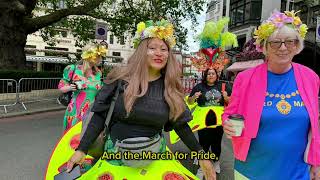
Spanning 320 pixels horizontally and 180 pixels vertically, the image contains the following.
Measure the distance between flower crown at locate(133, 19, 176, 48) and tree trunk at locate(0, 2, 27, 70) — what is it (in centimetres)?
1451

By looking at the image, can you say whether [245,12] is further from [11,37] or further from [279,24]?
[279,24]

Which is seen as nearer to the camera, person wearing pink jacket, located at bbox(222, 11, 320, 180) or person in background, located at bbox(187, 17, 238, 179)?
person wearing pink jacket, located at bbox(222, 11, 320, 180)

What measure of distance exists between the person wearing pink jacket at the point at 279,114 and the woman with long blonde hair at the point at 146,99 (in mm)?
399

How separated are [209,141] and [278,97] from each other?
12.0ft

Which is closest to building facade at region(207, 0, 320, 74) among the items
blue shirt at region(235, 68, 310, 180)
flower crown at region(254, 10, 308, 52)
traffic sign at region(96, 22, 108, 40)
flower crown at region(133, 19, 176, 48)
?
traffic sign at region(96, 22, 108, 40)

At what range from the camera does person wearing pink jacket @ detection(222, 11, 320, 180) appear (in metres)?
2.68

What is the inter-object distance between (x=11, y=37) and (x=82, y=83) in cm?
1242

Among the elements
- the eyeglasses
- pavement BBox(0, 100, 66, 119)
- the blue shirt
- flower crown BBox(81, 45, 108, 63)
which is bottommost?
pavement BBox(0, 100, 66, 119)

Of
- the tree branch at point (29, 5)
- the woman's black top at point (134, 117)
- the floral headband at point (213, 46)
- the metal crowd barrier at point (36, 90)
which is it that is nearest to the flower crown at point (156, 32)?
the woman's black top at point (134, 117)

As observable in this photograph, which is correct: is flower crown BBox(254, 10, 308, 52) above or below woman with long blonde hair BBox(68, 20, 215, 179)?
above

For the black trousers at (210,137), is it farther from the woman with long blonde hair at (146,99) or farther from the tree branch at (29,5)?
A: the tree branch at (29,5)

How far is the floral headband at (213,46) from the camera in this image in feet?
22.6

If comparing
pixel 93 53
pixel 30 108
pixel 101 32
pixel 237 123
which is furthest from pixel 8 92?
pixel 237 123

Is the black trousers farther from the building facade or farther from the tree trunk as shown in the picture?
the building facade
